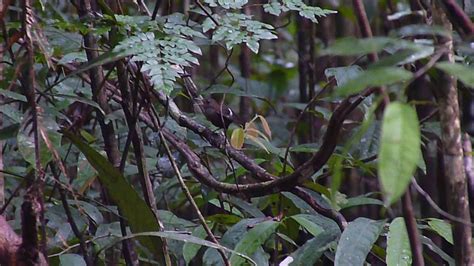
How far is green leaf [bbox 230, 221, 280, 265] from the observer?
986 mm

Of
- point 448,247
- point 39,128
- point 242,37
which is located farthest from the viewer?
Answer: point 448,247

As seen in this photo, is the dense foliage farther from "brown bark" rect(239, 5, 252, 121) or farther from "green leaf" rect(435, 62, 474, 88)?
"brown bark" rect(239, 5, 252, 121)

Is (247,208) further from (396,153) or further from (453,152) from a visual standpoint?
(396,153)

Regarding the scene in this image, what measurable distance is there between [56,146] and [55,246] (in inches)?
10.2

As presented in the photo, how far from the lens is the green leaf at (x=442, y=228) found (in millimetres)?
987

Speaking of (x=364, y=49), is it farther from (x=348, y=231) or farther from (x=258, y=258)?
(x=258, y=258)

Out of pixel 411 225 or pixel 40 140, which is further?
pixel 40 140

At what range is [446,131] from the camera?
68cm

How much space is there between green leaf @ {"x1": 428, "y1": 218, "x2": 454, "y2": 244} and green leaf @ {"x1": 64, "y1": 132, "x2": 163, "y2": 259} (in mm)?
359

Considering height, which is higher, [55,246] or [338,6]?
[338,6]

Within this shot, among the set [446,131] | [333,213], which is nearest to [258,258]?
[333,213]

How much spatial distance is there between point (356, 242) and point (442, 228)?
0.15 metres

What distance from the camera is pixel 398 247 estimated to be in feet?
2.94

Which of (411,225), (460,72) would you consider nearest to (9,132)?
(411,225)
